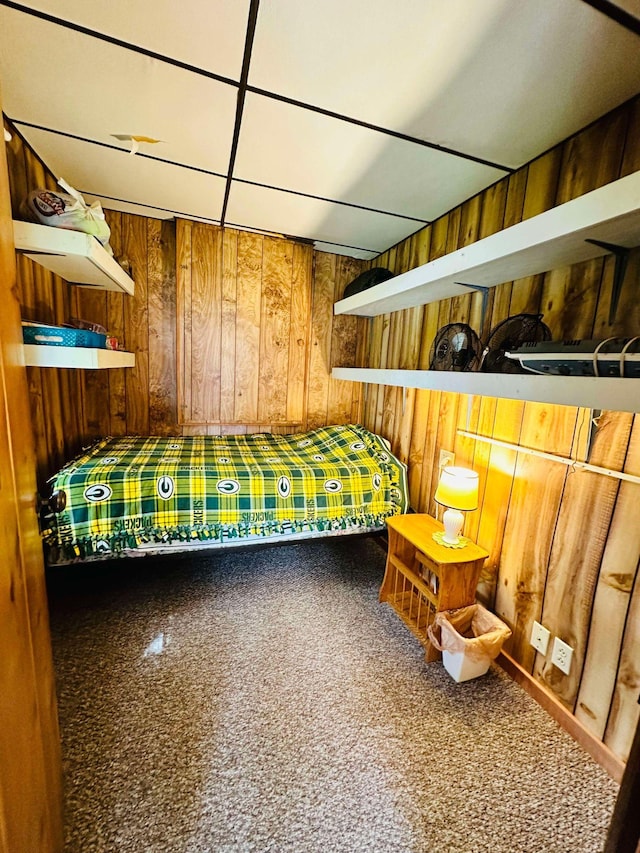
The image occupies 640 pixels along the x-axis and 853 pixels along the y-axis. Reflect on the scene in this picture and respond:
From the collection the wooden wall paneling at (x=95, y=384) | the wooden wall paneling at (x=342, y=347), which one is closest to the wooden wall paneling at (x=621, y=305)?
the wooden wall paneling at (x=342, y=347)

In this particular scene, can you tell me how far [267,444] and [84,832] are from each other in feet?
6.90

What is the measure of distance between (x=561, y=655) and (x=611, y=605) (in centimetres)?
33

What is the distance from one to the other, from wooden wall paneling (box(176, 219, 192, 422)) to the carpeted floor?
1.34 metres

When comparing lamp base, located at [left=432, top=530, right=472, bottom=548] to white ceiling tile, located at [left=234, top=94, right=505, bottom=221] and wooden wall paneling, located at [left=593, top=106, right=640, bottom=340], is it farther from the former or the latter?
white ceiling tile, located at [left=234, top=94, right=505, bottom=221]

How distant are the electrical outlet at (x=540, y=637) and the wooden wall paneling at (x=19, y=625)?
1725 mm

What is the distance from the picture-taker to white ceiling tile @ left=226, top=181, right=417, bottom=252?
6.93 feet

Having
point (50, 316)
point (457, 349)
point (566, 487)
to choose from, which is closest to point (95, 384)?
point (50, 316)

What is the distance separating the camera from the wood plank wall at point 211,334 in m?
2.64

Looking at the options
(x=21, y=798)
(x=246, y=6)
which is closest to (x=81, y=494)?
(x=21, y=798)

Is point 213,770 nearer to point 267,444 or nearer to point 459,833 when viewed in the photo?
point 459,833

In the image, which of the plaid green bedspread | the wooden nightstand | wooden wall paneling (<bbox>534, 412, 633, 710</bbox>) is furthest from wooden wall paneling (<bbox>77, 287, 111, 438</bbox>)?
wooden wall paneling (<bbox>534, 412, 633, 710</bbox>)

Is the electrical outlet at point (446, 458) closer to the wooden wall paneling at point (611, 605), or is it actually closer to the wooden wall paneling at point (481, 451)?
the wooden wall paneling at point (481, 451)

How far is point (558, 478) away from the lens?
4.71 feet

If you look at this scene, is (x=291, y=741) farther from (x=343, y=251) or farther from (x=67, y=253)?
(x=343, y=251)
